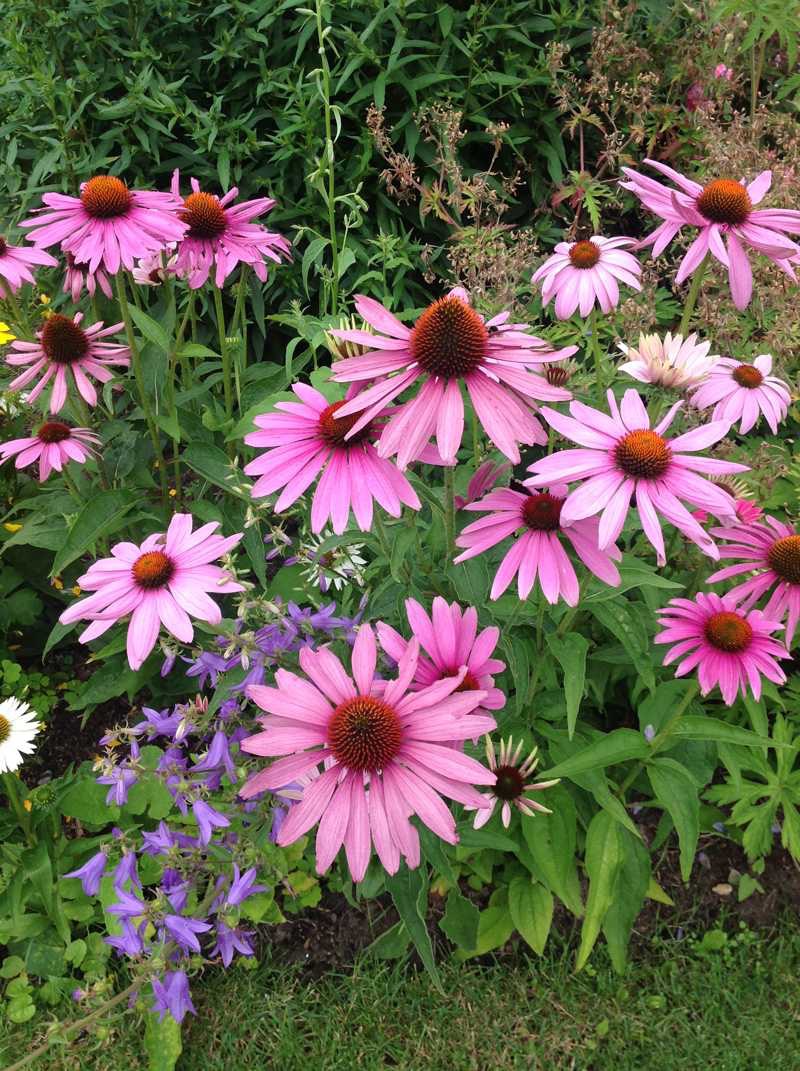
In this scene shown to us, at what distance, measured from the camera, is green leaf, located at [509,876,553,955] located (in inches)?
78.4

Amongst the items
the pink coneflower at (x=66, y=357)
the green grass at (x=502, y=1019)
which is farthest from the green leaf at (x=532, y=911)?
the pink coneflower at (x=66, y=357)

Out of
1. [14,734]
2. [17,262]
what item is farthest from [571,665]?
[17,262]

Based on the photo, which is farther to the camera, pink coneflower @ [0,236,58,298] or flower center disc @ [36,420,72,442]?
flower center disc @ [36,420,72,442]

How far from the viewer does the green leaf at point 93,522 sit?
76.7 inches

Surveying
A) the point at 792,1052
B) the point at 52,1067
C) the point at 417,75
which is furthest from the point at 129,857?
the point at 417,75

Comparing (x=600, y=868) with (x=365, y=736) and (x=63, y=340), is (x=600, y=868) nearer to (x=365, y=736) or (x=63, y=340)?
(x=365, y=736)

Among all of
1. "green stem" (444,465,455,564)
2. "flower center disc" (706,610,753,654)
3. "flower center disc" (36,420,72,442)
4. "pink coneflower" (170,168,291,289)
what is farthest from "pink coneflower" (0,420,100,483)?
"flower center disc" (706,610,753,654)

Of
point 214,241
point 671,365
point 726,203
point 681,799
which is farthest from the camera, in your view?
point 214,241

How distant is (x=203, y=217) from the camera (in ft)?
6.35

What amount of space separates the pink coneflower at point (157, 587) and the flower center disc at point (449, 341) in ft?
1.31

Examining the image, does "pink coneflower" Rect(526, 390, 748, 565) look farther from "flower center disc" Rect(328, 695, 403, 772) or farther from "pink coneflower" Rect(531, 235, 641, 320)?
"pink coneflower" Rect(531, 235, 641, 320)

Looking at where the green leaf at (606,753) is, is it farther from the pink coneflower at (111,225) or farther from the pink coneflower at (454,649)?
the pink coneflower at (111,225)

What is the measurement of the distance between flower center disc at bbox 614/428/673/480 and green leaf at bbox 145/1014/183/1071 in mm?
→ 1592

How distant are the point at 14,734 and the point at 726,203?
1848 mm
